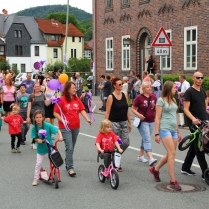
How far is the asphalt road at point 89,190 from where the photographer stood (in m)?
→ 7.14

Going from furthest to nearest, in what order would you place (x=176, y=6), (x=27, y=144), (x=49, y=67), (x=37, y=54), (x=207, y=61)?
(x=37, y=54) → (x=49, y=67) → (x=176, y=6) → (x=207, y=61) → (x=27, y=144)

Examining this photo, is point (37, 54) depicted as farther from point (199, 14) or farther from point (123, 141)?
point (123, 141)

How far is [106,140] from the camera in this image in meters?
8.63

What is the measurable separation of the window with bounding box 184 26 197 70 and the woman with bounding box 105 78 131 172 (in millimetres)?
15397

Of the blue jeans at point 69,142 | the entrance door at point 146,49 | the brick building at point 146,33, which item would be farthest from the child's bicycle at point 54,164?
the entrance door at point 146,49

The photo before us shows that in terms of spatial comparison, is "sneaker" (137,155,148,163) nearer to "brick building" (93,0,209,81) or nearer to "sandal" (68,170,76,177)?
"sandal" (68,170,76,177)

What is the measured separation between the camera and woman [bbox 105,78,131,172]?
9344 mm

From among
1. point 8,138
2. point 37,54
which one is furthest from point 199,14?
point 37,54

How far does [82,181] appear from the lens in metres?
8.77

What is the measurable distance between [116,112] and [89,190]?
184 cm

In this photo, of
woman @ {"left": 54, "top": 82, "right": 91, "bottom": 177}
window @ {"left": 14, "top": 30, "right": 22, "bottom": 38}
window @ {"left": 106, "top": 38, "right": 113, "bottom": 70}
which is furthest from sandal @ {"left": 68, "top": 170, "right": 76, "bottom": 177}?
window @ {"left": 14, "top": 30, "right": 22, "bottom": 38}

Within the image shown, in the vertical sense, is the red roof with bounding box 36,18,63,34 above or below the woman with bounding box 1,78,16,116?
above

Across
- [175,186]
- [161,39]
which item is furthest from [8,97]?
[175,186]

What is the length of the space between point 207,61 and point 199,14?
7.26 feet
